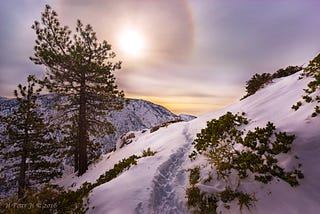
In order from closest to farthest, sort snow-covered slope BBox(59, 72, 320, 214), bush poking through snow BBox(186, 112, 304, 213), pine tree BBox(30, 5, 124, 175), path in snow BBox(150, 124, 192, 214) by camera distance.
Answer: snow-covered slope BBox(59, 72, 320, 214) → bush poking through snow BBox(186, 112, 304, 213) → path in snow BBox(150, 124, 192, 214) → pine tree BBox(30, 5, 124, 175)

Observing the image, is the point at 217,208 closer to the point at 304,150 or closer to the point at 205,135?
the point at 205,135

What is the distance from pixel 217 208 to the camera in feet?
21.5

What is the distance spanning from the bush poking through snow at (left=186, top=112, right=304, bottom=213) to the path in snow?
50cm

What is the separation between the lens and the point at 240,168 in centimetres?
706

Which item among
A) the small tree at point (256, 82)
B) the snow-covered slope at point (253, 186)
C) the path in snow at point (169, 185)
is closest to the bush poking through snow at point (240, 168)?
the snow-covered slope at point (253, 186)

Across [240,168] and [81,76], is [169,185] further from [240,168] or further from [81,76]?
[81,76]

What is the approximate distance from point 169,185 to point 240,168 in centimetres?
264

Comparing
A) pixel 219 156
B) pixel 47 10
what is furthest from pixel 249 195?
pixel 47 10

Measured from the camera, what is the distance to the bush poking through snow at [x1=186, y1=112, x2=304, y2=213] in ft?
21.4

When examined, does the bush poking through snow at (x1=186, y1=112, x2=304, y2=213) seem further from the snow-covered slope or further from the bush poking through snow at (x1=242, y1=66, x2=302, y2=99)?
the bush poking through snow at (x1=242, y1=66, x2=302, y2=99)

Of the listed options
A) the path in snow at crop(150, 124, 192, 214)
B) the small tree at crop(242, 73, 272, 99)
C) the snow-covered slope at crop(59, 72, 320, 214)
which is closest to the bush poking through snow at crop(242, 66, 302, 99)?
the small tree at crop(242, 73, 272, 99)

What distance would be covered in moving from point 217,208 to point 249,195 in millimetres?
968

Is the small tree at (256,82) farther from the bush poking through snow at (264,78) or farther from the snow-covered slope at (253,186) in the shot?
the snow-covered slope at (253,186)

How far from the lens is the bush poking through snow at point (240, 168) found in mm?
6512
